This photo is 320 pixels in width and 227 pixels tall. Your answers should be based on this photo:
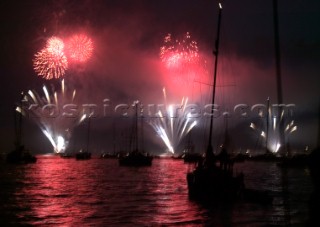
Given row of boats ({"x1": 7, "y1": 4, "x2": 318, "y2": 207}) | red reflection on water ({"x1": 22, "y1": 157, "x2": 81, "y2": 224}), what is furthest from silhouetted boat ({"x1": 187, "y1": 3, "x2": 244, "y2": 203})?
red reflection on water ({"x1": 22, "y1": 157, "x2": 81, "y2": 224})

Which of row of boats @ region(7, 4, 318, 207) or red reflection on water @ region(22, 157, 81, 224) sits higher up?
row of boats @ region(7, 4, 318, 207)

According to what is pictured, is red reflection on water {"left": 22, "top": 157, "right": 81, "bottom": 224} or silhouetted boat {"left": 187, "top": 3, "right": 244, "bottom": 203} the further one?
silhouetted boat {"left": 187, "top": 3, "right": 244, "bottom": 203}

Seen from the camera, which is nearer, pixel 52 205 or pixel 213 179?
pixel 213 179

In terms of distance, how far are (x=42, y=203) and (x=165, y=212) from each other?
16.3 metres

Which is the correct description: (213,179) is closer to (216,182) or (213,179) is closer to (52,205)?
(216,182)

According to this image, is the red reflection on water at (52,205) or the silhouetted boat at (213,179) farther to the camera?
the silhouetted boat at (213,179)

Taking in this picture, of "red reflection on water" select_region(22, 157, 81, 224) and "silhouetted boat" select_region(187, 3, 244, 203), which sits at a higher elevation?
"silhouetted boat" select_region(187, 3, 244, 203)

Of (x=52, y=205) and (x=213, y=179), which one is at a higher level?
(x=213, y=179)

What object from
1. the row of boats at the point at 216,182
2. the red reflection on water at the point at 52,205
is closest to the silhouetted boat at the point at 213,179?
the row of boats at the point at 216,182

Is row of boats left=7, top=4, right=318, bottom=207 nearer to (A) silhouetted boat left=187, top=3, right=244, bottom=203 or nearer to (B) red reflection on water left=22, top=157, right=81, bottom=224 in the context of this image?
(A) silhouetted boat left=187, top=3, right=244, bottom=203

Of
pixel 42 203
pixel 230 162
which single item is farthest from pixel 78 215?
pixel 230 162

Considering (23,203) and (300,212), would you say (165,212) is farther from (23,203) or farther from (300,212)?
(23,203)

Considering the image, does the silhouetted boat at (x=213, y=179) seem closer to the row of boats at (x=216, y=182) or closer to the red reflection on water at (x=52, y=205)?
the row of boats at (x=216, y=182)

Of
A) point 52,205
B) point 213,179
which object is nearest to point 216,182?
point 213,179
